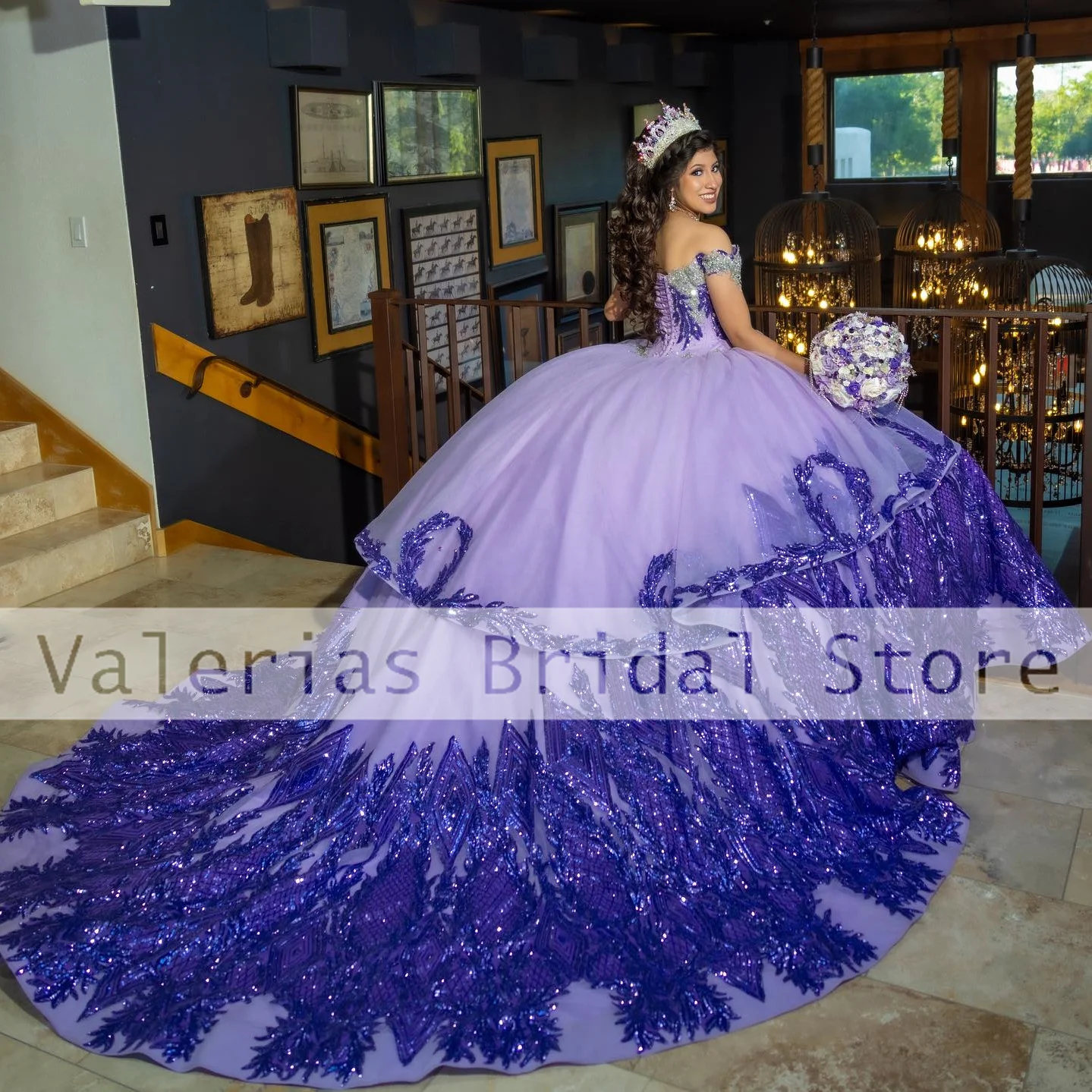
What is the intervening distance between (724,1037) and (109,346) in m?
3.32

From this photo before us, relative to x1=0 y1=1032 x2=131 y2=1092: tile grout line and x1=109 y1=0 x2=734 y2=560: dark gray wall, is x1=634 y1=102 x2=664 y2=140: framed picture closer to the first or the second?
x1=109 y1=0 x2=734 y2=560: dark gray wall

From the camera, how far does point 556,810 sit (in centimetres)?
224

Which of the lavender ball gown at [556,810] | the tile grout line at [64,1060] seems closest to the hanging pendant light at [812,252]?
the lavender ball gown at [556,810]

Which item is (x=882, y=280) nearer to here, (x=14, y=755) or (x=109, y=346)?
(x=109, y=346)

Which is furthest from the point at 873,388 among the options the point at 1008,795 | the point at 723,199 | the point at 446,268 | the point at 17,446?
the point at 723,199

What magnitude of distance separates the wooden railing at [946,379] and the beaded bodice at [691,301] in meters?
0.38

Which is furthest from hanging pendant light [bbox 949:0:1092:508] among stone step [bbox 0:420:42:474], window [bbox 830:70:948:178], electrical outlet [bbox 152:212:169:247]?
window [bbox 830:70:948:178]

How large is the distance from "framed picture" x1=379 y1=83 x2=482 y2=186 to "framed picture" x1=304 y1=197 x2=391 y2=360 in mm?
238

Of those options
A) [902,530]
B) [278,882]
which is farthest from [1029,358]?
[278,882]

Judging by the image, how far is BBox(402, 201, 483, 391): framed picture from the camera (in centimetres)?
554

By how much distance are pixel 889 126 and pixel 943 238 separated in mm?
3319

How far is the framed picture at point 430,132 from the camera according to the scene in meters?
5.32

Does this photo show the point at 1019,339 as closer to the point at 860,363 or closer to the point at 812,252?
the point at 812,252

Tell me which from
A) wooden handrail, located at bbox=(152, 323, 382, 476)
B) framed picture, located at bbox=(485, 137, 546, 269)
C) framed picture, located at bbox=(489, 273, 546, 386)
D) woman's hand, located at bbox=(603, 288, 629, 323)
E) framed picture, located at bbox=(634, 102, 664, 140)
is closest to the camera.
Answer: woman's hand, located at bbox=(603, 288, 629, 323)
